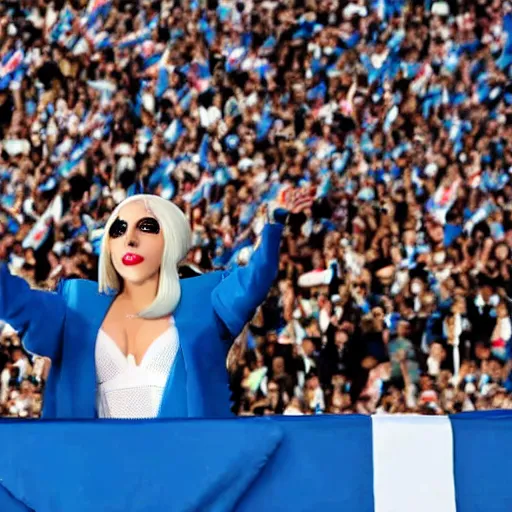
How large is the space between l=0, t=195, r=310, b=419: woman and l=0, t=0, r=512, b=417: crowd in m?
1.91

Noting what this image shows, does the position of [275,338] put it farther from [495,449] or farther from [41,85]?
[495,449]

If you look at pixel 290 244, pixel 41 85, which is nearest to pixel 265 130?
pixel 290 244

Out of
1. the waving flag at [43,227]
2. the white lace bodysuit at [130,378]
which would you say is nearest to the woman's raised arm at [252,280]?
the white lace bodysuit at [130,378]

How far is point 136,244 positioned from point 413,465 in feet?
3.20

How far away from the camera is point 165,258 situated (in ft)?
5.41

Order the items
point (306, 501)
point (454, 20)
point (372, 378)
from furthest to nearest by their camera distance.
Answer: point (454, 20) → point (372, 378) → point (306, 501)

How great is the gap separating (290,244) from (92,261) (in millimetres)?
823

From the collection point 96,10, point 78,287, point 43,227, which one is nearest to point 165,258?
point 78,287

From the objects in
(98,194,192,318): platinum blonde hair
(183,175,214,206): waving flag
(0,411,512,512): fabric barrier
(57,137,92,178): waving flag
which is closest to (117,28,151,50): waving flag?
(57,137,92,178): waving flag

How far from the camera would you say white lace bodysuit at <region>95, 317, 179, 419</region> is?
1521mm

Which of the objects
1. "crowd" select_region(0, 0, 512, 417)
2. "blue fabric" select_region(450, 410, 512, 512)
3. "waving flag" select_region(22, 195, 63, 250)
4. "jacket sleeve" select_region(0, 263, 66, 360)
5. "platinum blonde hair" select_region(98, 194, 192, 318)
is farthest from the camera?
"waving flag" select_region(22, 195, 63, 250)

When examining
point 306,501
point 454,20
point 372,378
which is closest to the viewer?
point 306,501

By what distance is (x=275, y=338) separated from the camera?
11.8ft

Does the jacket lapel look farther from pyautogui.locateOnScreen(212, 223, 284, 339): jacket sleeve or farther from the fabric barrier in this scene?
the fabric barrier
